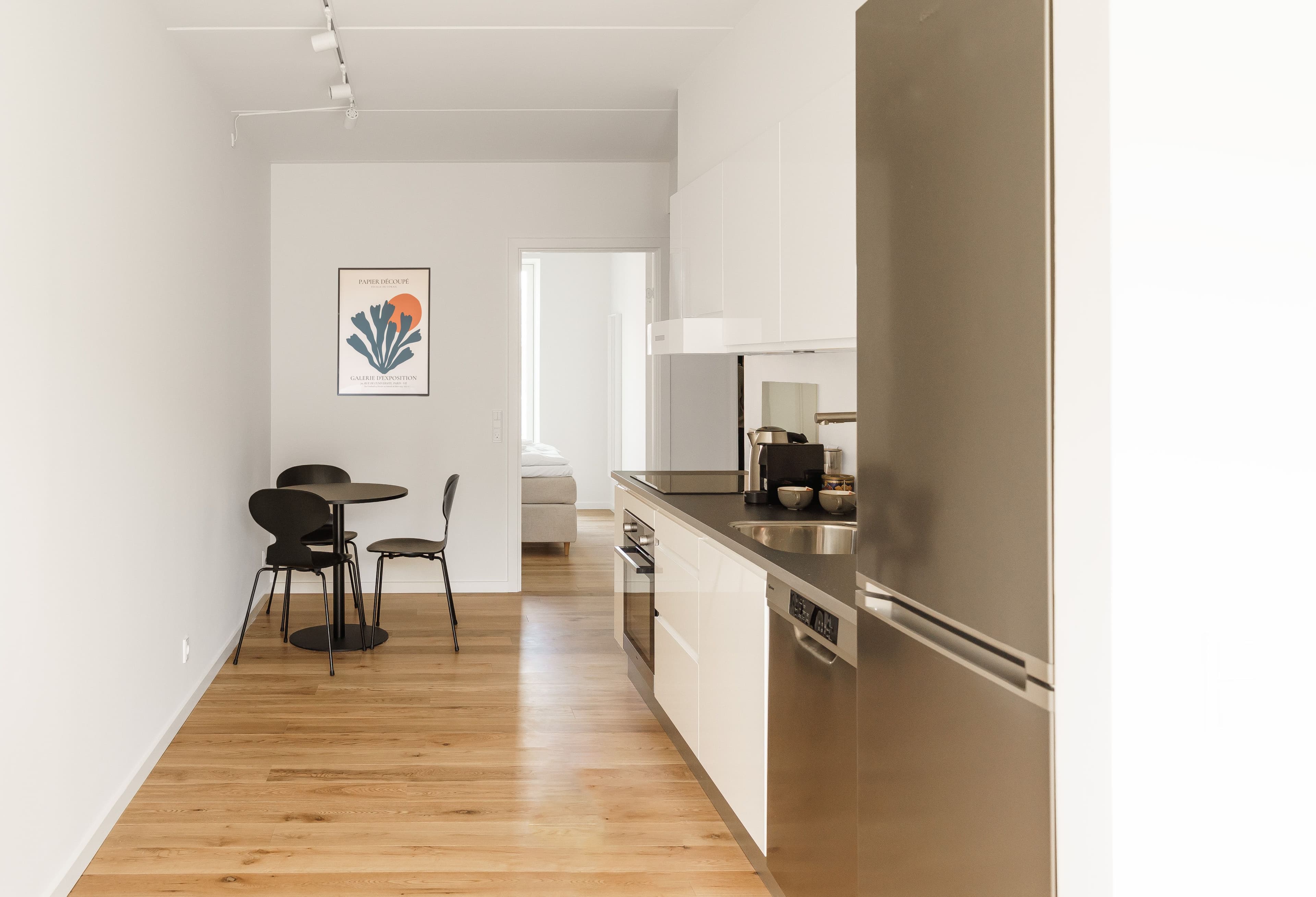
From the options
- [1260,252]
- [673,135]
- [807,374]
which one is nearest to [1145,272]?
[1260,252]

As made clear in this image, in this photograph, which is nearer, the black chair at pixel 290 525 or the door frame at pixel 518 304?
the black chair at pixel 290 525

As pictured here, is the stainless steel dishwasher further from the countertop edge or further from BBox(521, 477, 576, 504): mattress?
BBox(521, 477, 576, 504): mattress

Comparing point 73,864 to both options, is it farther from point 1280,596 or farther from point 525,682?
point 1280,596

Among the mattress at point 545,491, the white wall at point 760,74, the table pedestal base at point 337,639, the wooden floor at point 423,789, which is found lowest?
the wooden floor at point 423,789

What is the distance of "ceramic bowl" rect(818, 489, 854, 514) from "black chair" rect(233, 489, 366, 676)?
7.97 feet

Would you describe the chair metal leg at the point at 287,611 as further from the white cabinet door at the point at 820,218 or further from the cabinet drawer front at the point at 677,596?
the white cabinet door at the point at 820,218

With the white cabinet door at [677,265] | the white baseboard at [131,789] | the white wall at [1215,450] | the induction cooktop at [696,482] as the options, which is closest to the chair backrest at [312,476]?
the white baseboard at [131,789]

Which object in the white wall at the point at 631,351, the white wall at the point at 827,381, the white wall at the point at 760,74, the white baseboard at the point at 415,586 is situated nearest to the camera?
the white wall at the point at 760,74

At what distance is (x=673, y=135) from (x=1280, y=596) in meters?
4.58

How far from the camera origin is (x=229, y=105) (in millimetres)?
4445

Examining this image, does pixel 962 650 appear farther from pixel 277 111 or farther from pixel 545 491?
pixel 545 491

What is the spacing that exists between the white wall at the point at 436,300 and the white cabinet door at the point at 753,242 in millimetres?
2595

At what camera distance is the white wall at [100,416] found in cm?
212

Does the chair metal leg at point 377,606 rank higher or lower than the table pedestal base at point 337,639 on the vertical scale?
higher
